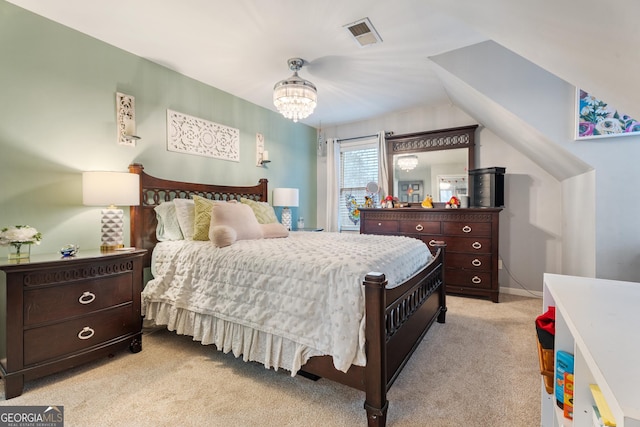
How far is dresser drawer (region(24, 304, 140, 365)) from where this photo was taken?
174cm

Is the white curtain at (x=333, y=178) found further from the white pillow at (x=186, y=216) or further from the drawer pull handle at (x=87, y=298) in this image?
the drawer pull handle at (x=87, y=298)

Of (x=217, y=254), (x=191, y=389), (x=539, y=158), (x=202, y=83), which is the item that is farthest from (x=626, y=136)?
(x=202, y=83)

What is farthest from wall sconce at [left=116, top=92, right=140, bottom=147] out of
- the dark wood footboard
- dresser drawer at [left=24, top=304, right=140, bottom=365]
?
the dark wood footboard

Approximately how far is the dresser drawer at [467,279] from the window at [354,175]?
174 cm

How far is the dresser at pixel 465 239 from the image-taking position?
3365 millimetres

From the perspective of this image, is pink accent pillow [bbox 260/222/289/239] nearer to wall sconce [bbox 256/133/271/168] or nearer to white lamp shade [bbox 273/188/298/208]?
white lamp shade [bbox 273/188/298/208]

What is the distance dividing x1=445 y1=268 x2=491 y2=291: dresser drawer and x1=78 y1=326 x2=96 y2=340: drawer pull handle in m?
3.55

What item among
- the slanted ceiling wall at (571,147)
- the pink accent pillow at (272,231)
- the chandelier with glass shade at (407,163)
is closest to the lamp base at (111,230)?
the pink accent pillow at (272,231)

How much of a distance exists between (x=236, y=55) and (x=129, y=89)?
41.0 inches

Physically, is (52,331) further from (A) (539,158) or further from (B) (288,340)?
(A) (539,158)

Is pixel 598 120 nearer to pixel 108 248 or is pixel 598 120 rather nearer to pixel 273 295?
pixel 273 295

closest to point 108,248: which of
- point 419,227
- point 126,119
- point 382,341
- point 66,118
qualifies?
point 66,118

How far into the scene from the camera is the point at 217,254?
7.05 ft

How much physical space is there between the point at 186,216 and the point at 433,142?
134 inches
